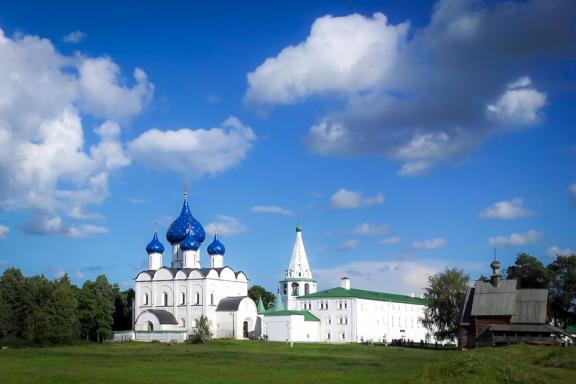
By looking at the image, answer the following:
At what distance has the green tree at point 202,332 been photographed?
60.6 m

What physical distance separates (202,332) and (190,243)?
14013 millimetres

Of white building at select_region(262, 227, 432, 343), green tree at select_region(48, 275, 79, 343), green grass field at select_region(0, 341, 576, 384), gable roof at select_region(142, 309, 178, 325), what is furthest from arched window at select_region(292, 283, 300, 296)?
green grass field at select_region(0, 341, 576, 384)

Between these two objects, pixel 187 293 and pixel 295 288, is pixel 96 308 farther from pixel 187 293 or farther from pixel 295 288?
pixel 295 288

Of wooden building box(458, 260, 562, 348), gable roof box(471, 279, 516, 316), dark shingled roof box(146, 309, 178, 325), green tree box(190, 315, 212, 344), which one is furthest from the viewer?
dark shingled roof box(146, 309, 178, 325)

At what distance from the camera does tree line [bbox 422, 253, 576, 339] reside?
60.3m

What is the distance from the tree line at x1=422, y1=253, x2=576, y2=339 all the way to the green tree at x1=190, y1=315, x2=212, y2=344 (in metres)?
18.8

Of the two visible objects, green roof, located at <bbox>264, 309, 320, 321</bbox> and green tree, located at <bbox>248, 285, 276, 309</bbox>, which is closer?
green roof, located at <bbox>264, 309, 320, 321</bbox>

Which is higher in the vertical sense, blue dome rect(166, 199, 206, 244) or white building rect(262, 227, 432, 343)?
blue dome rect(166, 199, 206, 244)

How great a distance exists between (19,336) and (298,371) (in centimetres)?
3528

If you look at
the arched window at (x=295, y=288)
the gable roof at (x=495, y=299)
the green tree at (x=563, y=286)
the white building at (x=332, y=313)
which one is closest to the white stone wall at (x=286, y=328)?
the white building at (x=332, y=313)

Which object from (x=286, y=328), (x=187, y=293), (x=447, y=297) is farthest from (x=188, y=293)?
(x=447, y=297)

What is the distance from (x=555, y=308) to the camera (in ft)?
211

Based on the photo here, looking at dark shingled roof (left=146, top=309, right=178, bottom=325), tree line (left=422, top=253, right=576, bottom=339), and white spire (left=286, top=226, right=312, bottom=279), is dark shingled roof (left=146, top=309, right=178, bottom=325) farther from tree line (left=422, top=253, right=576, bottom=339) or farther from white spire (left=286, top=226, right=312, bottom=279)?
tree line (left=422, top=253, right=576, bottom=339)

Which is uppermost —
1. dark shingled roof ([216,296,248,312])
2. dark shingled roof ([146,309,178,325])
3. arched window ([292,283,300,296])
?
arched window ([292,283,300,296])
